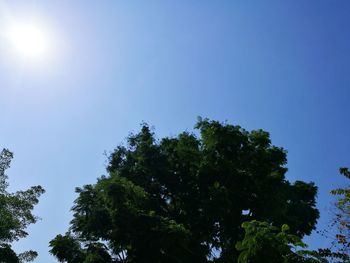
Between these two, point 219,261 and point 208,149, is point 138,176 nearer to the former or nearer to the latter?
point 208,149

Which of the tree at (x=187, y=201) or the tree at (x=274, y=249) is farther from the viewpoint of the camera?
the tree at (x=187, y=201)

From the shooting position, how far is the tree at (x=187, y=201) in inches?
957

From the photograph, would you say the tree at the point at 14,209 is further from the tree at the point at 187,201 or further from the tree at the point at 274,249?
the tree at the point at 274,249

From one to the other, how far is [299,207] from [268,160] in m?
7.40

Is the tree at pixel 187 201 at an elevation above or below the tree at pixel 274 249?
above

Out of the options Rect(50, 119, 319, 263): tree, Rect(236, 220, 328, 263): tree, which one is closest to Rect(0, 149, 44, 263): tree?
Rect(50, 119, 319, 263): tree

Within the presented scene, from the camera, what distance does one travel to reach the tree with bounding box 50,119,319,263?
79.8ft

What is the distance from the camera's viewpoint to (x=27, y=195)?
29.5 metres

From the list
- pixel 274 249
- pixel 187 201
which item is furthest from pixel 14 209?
pixel 274 249

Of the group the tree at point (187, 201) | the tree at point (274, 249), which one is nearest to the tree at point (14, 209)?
the tree at point (187, 201)

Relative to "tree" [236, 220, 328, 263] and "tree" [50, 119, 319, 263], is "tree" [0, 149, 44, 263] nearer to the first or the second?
"tree" [50, 119, 319, 263]

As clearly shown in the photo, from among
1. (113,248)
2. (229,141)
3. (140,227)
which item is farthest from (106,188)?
(229,141)

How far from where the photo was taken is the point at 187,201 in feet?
98.0

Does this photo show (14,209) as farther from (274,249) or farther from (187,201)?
(274,249)
